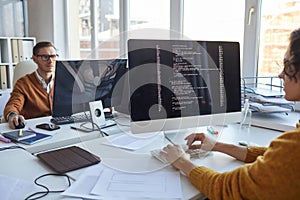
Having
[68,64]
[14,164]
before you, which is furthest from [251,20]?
[14,164]

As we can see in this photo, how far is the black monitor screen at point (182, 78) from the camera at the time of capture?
125cm

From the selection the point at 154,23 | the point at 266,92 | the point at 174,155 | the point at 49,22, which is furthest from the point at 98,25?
the point at 174,155

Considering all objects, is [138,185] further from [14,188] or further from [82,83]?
[82,83]

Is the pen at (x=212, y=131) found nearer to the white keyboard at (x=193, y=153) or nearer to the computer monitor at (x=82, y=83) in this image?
the white keyboard at (x=193, y=153)

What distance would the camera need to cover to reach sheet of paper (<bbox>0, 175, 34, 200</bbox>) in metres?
0.93

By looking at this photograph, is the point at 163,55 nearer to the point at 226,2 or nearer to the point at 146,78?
the point at 146,78

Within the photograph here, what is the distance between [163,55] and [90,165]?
552mm

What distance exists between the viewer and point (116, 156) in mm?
1271

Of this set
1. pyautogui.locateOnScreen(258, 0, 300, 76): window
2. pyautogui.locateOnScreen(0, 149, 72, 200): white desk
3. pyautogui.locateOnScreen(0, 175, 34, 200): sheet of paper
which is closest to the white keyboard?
pyautogui.locateOnScreen(0, 149, 72, 200): white desk

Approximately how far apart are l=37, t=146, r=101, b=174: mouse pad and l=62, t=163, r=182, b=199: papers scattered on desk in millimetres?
63

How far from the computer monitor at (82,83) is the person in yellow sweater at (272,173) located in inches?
33.2

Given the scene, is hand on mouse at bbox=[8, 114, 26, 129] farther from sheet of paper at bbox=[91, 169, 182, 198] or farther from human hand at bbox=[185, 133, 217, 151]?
human hand at bbox=[185, 133, 217, 151]

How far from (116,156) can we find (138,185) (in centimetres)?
29

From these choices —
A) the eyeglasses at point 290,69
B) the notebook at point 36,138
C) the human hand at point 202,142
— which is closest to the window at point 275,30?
the human hand at point 202,142
